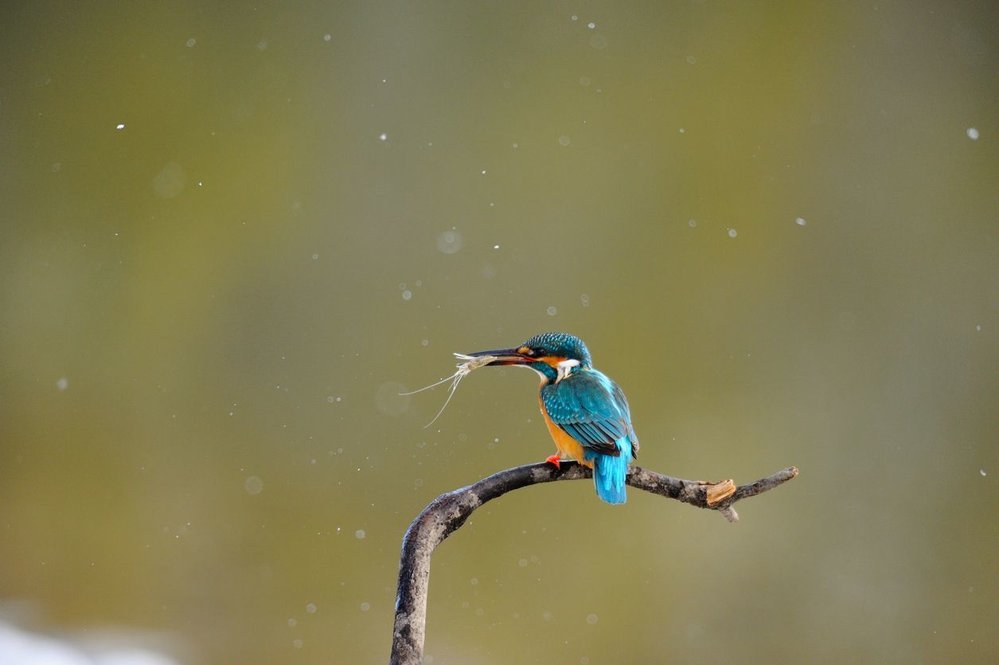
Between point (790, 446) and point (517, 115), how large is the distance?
1124 millimetres

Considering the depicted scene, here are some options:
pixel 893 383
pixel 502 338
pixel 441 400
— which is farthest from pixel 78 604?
pixel 893 383

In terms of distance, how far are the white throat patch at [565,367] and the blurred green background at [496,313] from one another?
1207 millimetres

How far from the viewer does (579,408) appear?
101 cm

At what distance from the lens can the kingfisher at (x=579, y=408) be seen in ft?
3.21

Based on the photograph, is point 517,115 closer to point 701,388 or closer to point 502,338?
point 502,338

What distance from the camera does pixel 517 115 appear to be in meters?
2.36

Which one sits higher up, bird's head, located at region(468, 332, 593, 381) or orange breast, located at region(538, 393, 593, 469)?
bird's head, located at region(468, 332, 593, 381)

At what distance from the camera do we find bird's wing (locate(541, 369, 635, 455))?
3.22 feet

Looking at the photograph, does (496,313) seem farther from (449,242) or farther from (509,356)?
(509,356)

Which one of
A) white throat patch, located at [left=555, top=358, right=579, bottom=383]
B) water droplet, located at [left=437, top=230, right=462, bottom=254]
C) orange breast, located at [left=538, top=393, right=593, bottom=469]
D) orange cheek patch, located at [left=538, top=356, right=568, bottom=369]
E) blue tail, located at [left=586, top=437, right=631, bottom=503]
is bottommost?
blue tail, located at [left=586, top=437, right=631, bottom=503]

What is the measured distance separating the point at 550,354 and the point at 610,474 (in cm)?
16

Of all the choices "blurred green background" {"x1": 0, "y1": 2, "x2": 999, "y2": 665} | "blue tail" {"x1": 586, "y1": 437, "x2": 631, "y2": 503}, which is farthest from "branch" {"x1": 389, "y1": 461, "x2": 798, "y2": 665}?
"blurred green background" {"x1": 0, "y1": 2, "x2": 999, "y2": 665}

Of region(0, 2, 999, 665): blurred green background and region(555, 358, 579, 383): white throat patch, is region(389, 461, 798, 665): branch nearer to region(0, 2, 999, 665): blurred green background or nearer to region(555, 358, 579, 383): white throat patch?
region(555, 358, 579, 383): white throat patch

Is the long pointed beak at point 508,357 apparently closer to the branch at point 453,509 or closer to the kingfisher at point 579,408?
the kingfisher at point 579,408
